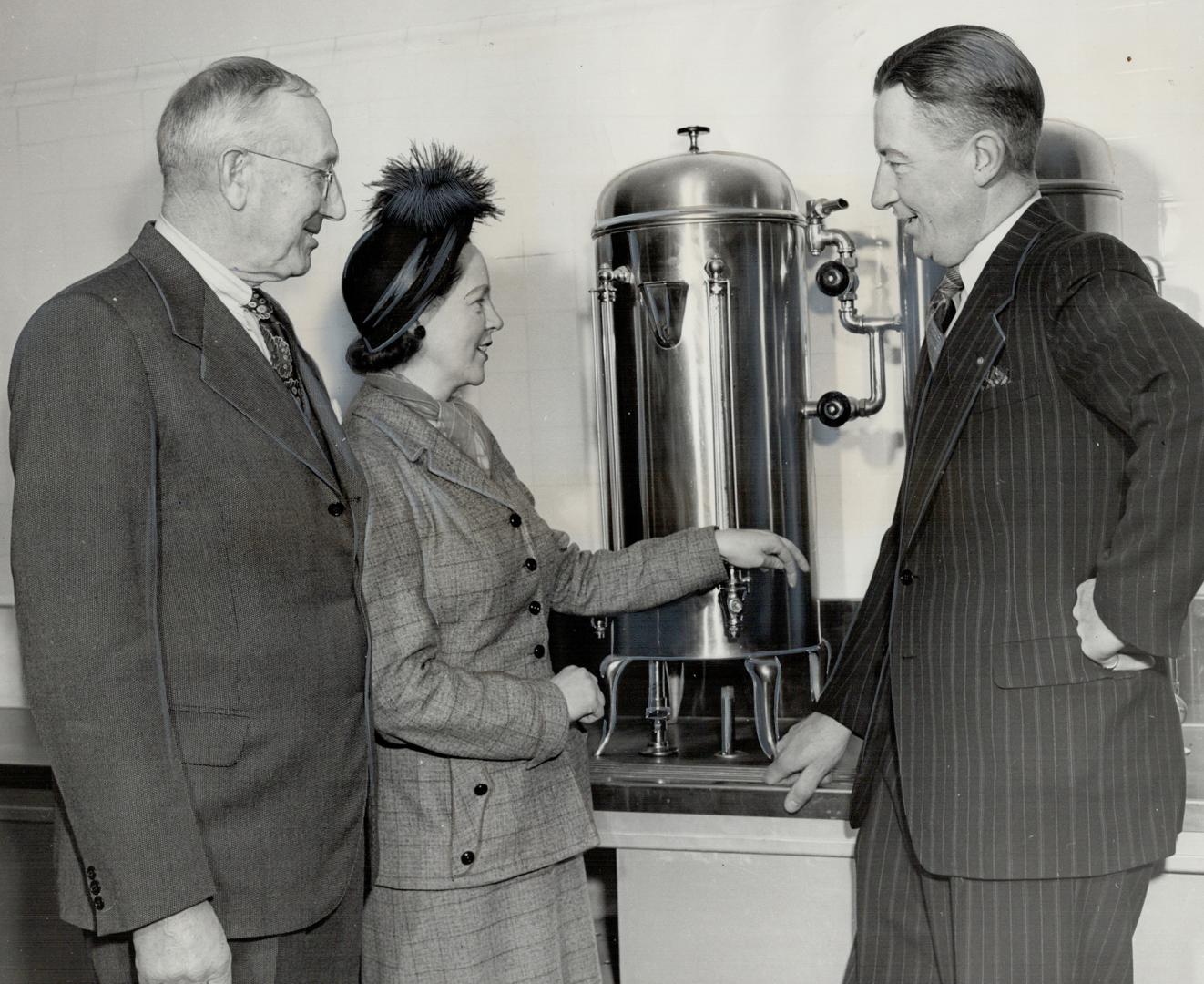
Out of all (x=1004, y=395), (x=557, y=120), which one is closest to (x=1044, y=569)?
(x=1004, y=395)

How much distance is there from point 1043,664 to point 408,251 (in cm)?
125

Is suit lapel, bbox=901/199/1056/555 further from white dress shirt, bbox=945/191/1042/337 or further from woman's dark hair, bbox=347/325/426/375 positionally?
woman's dark hair, bbox=347/325/426/375

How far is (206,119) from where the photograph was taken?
70.1 inches

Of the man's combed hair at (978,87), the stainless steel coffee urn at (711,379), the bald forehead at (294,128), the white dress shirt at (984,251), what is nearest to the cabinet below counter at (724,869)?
the stainless steel coffee urn at (711,379)

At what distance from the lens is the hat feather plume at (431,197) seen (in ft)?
7.41

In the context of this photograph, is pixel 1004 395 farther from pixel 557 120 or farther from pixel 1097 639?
pixel 557 120

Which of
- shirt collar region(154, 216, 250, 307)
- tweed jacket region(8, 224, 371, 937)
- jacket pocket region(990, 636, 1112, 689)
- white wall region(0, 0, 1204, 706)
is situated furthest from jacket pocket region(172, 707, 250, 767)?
white wall region(0, 0, 1204, 706)

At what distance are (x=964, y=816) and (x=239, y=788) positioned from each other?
1042 mm

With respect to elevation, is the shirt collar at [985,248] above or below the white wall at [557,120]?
below

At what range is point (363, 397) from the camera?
7.38ft

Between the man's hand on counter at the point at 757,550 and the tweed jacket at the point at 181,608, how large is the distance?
902 mm

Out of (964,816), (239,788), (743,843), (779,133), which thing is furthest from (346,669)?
(779,133)

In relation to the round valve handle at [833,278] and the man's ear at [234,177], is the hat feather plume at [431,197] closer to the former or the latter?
the man's ear at [234,177]

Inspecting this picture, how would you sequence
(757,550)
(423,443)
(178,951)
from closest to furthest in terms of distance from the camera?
1. (178,951)
2. (423,443)
3. (757,550)
